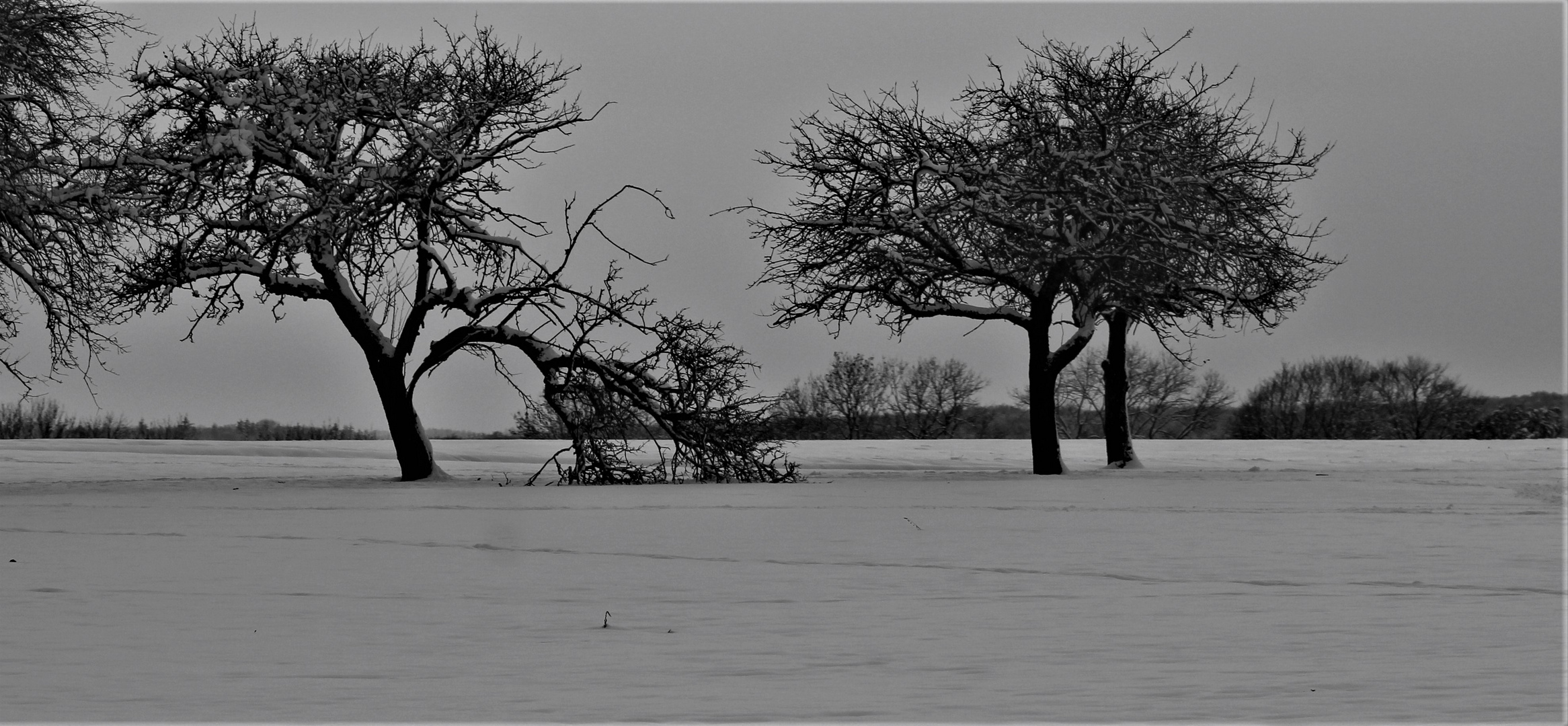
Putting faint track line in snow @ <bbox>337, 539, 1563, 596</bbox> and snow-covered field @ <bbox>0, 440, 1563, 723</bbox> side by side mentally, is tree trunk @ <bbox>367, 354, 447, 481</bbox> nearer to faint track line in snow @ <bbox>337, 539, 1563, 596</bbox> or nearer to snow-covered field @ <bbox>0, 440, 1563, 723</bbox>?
snow-covered field @ <bbox>0, 440, 1563, 723</bbox>

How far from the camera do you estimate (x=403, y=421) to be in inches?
901

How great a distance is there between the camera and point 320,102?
2183 cm

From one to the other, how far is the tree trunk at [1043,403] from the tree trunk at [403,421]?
30.6 feet

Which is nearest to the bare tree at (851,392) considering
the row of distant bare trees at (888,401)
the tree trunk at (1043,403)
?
the row of distant bare trees at (888,401)

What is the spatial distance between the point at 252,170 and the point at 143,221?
1825mm

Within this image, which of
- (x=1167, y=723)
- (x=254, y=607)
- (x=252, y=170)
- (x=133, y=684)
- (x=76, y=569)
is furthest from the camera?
(x=252, y=170)

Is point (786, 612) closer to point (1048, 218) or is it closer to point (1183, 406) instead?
point (1048, 218)

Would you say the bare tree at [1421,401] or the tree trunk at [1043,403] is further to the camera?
the bare tree at [1421,401]

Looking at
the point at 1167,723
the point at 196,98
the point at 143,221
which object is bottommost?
the point at 1167,723

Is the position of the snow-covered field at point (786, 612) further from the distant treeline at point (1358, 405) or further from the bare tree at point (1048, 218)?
the distant treeline at point (1358, 405)

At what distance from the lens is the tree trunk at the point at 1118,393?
2662 cm

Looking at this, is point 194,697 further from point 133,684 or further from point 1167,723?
point 1167,723

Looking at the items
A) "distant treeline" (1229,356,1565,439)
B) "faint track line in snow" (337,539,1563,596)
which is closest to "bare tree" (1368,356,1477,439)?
"distant treeline" (1229,356,1565,439)

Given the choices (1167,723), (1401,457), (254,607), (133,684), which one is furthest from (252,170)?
(1401,457)
